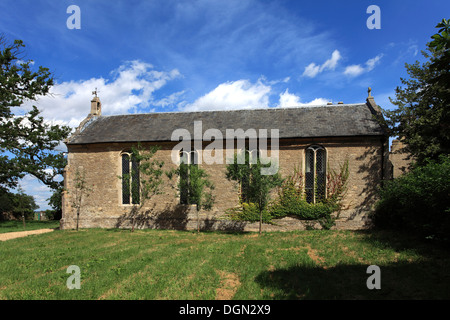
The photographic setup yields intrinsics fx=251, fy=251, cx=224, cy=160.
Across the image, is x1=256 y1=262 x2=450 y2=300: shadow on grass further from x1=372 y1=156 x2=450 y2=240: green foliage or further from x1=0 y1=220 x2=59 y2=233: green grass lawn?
x1=0 y1=220 x2=59 y2=233: green grass lawn

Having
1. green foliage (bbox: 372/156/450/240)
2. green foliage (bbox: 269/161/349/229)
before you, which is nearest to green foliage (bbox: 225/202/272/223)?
green foliage (bbox: 269/161/349/229)

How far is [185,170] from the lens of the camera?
15.8m

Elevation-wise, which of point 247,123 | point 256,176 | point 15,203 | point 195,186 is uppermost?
point 247,123

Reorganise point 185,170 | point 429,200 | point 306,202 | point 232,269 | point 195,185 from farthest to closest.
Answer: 1. point 306,202
2. point 185,170
3. point 195,185
4. point 429,200
5. point 232,269

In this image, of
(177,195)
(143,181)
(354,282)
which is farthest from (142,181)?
(354,282)

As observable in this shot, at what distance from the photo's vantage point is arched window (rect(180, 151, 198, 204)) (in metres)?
15.8

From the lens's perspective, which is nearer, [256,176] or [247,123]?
[256,176]

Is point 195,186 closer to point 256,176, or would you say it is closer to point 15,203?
point 256,176

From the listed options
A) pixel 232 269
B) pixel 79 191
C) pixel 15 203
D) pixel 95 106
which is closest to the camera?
pixel 232 269

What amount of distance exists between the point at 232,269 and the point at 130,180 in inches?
427

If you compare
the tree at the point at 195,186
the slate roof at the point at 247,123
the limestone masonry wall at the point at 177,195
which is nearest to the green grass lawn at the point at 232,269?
the tree at the point at 195,186
